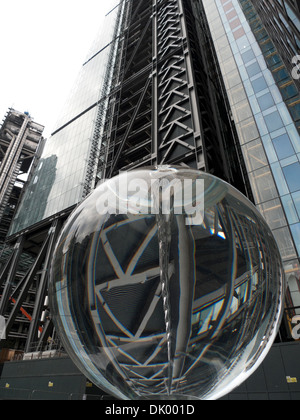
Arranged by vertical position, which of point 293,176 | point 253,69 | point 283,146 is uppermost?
point 253,69

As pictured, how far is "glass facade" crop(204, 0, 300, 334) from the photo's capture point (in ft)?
39.5

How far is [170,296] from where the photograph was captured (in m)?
0.97

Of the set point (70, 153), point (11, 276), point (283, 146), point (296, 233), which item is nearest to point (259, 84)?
point (283, 146)

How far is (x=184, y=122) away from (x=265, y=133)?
4696 mm

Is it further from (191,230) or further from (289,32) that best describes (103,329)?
(289,32)

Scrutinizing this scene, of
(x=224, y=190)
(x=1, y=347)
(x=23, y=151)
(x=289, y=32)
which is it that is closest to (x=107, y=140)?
(x=289, y=32)

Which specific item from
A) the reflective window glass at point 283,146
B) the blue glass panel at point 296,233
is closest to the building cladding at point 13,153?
the reflective window glass at point 283,146

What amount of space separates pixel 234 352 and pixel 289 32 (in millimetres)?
11587

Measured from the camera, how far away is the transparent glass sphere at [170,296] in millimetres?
970

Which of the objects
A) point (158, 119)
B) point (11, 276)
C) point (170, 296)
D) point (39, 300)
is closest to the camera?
point (170, 296)

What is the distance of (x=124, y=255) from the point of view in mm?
1050

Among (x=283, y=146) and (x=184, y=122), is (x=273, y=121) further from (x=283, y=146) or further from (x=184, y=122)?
(x=184, y=122)
